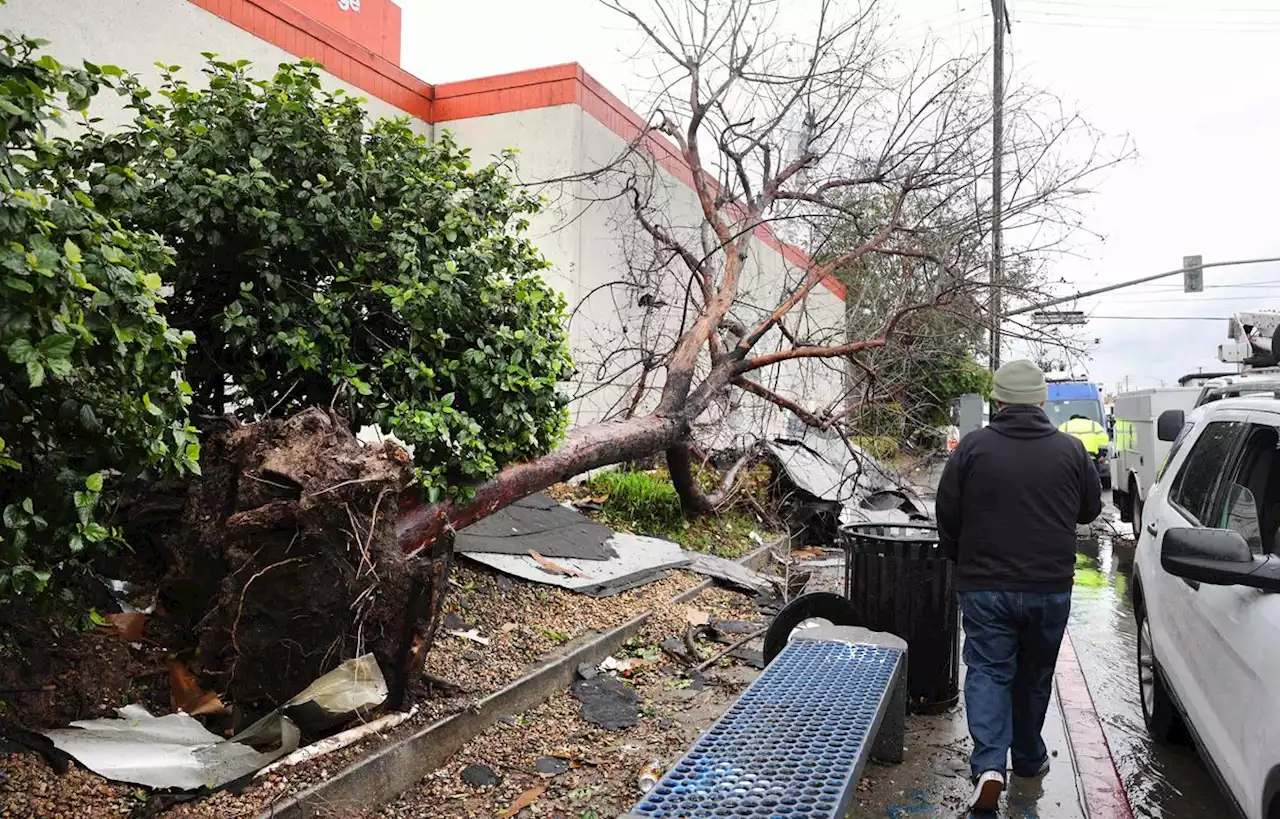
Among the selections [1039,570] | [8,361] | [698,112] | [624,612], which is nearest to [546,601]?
[624,612]

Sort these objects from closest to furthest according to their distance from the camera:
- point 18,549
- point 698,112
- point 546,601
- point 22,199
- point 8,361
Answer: point 22,199 < point 8,361 < point 18,549 < point 546,601 < point 698,112

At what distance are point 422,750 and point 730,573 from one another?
4.68m

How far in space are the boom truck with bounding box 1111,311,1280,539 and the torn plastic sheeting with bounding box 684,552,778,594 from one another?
3462 mm

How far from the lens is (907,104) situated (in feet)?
29.5

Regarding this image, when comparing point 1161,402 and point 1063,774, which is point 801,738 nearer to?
point 1063,774

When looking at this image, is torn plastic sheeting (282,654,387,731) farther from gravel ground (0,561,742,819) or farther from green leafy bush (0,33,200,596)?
green leafy bush (0,33,200,596)

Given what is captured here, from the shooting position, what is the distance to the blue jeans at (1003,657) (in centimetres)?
404

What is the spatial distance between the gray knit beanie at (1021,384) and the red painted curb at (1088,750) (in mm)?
1985

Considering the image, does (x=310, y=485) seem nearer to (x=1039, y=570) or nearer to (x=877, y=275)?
(x=1039, y=570)

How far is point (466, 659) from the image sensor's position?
518 cm

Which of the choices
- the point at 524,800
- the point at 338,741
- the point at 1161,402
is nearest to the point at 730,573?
the point at 524,800

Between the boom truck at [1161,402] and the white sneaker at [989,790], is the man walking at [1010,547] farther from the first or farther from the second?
the boom truck at [1161,402]

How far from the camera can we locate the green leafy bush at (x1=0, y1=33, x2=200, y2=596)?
8.61ft

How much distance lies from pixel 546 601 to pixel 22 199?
14.8ft
